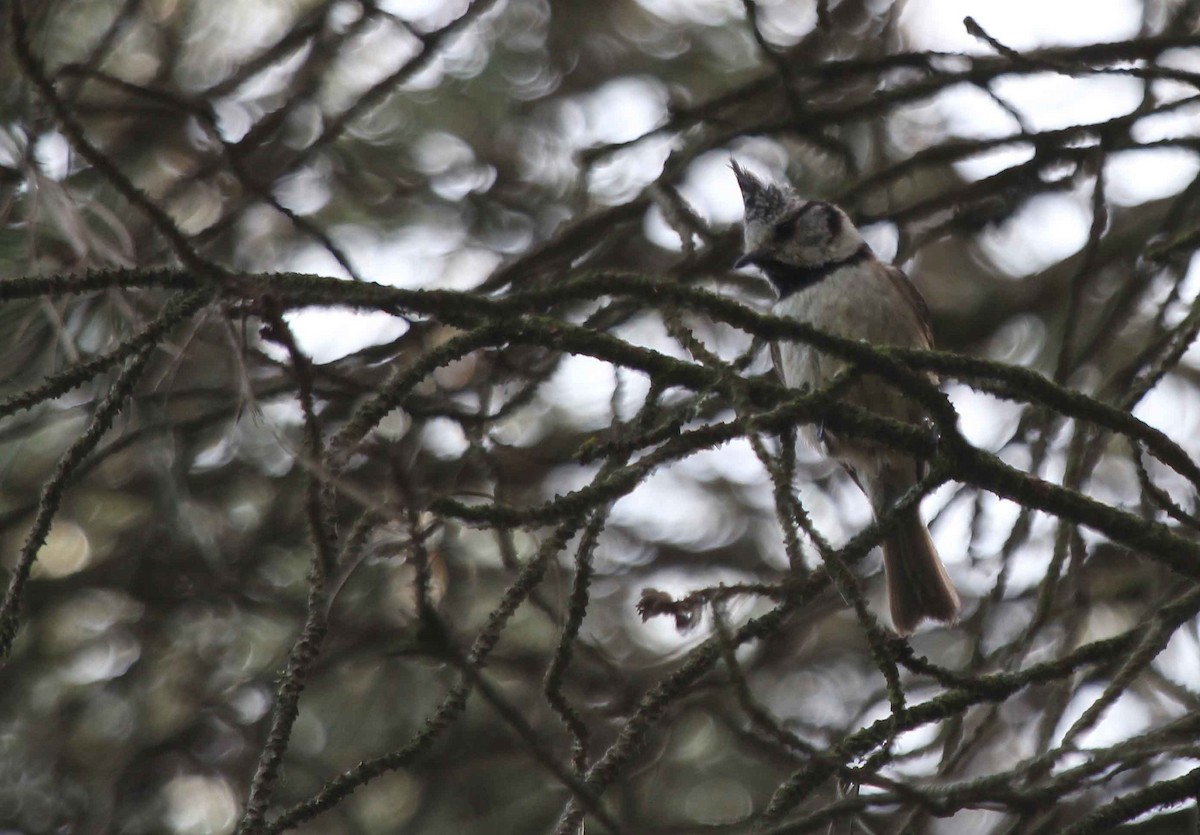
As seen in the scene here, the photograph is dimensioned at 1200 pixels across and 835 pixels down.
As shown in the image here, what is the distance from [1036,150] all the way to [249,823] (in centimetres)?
287

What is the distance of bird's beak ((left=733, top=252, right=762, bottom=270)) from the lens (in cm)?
441

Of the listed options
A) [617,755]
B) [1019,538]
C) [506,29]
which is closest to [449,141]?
[506,29]

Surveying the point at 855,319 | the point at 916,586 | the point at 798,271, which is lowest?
the point at 916,586

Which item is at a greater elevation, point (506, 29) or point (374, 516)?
point (506, 29)

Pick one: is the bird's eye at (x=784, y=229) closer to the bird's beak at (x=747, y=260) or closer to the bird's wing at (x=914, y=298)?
the bird's beak at (x=747, y=260)

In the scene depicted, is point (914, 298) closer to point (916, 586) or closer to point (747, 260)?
point (747, 260)

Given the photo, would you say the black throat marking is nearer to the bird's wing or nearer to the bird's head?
the bird's head

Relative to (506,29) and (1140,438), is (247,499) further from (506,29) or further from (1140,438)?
(1140,438)

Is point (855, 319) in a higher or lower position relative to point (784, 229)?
lower

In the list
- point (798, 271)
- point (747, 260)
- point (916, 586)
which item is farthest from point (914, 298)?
point (916, 586)

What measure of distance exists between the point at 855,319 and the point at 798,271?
1.26 feet

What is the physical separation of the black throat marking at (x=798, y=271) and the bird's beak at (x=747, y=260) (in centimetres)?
15

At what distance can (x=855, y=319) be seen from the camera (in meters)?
4.45

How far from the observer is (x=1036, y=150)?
12.6 feet
